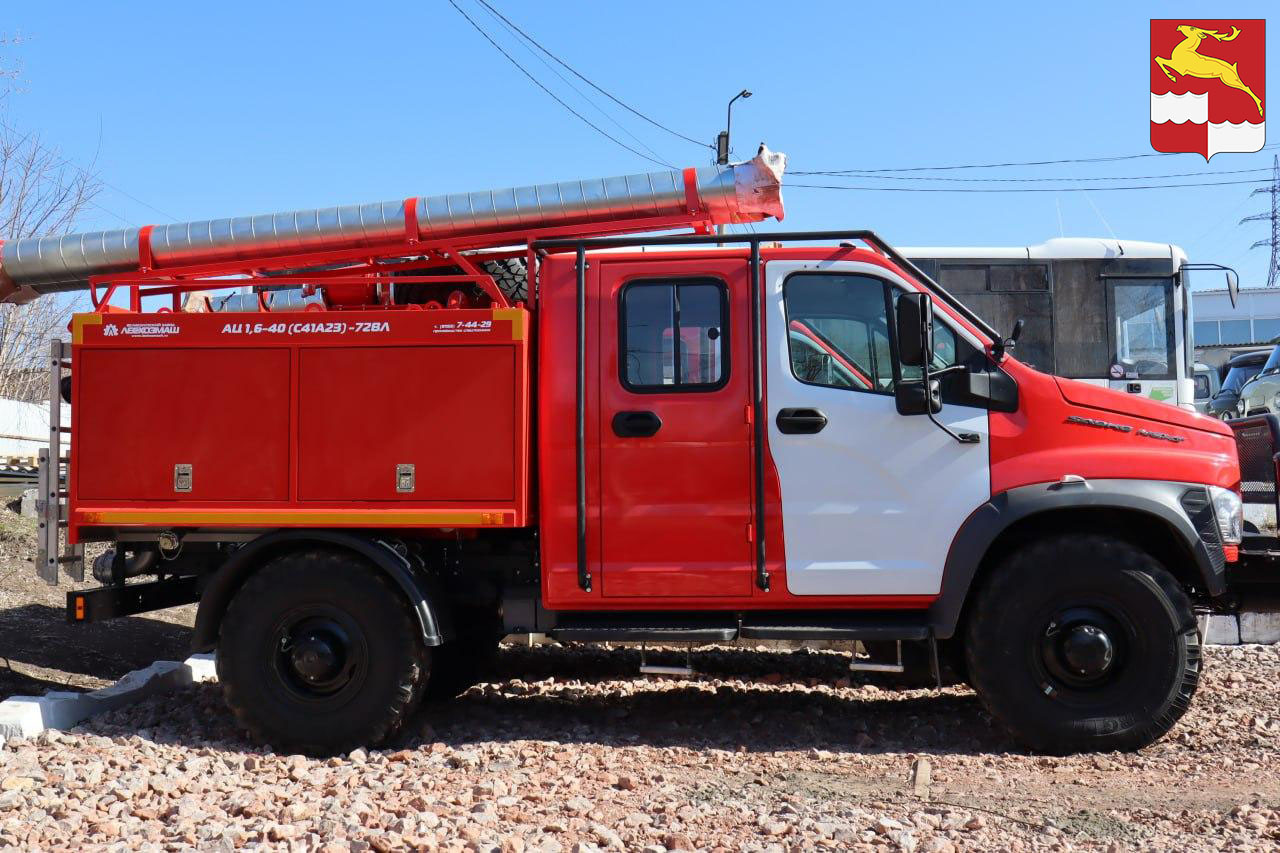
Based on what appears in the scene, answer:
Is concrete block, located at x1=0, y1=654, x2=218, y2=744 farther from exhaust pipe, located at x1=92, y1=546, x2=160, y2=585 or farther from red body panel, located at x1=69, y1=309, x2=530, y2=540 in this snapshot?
red body panel, located at x1=69, y1=309, x2=530, y2=540

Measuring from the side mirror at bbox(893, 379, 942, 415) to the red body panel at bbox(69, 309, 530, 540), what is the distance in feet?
6.28

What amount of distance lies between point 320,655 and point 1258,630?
6.70m

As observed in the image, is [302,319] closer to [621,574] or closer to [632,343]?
[632,343]

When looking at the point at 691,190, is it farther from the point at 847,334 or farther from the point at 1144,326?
the point at 1144,326

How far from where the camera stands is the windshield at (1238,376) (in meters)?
16.8

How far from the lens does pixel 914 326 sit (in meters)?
5.46

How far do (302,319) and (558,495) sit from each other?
5.40 ft

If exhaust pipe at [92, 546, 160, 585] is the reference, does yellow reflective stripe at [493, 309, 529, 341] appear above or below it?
above

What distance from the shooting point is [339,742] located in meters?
5.71

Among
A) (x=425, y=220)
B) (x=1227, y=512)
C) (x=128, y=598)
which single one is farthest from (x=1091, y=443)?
(x=128, y=598)

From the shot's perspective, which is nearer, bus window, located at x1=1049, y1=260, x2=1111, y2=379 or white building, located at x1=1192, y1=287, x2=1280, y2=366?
bus window, located at x1=1049, y1=260, x2=1111, y2=379

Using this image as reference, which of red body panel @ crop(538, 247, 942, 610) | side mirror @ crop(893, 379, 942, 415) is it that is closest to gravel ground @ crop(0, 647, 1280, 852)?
red body panel @ crop(538, 247, 942, 610)

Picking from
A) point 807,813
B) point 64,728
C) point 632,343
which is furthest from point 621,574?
point 64,728

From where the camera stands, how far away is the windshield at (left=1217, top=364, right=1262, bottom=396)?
1680 cm
